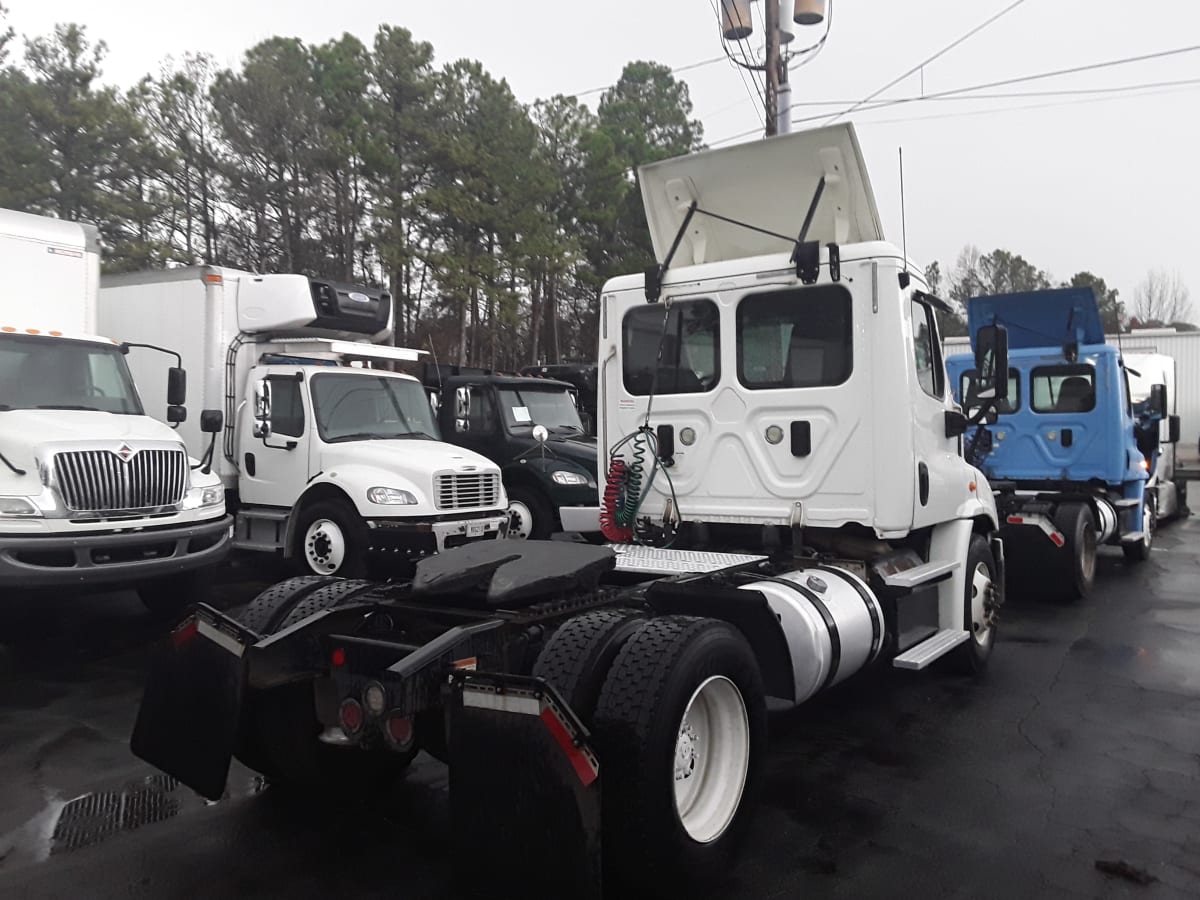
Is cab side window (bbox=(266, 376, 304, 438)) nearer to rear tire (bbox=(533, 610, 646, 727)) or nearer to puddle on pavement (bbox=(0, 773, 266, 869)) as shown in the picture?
puddle on pavement (bbox=(0, 773, 266, 869))

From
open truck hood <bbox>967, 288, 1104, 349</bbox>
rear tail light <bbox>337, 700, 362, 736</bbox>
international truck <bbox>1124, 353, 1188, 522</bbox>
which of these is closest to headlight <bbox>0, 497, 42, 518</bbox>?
rear tail light <bbox>337, 700, 362, 736</bbox>

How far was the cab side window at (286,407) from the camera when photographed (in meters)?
10.3

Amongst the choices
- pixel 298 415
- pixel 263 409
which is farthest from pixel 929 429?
pixel 263 409

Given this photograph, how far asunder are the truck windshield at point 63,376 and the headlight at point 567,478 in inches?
185

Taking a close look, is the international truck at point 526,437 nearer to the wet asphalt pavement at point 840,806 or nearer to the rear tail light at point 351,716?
the wet asphalt pavement at point 840,806

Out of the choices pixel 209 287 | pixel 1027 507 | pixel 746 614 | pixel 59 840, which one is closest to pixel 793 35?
pixel 1027 507

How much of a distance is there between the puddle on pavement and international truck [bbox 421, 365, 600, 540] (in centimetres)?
666

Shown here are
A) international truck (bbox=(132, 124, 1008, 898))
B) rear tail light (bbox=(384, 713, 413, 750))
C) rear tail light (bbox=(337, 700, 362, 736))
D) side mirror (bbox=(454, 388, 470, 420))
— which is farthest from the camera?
side mirror (bbox=(454, 388, 470, 420))

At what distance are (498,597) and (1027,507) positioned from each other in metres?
7.84

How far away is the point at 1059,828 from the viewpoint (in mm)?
4172

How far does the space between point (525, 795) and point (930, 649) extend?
333 centimetres

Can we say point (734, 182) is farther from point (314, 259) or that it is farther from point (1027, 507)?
point (314, 259)

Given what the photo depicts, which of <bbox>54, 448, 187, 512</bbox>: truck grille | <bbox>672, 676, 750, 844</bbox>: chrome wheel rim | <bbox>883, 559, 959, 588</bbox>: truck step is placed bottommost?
<bbox>672, 676, 750, 844</bbox>: chrome wheel rim

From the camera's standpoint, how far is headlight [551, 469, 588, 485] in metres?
11.6
